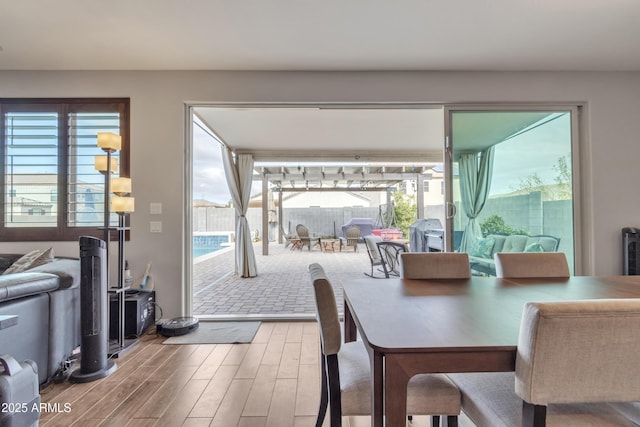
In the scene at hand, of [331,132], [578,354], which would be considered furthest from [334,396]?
[331,132]

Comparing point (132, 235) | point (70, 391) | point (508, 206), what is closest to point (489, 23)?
point (508, 206)

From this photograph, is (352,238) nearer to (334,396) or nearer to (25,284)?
(25,284)

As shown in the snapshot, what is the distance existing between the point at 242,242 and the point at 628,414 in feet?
16.6

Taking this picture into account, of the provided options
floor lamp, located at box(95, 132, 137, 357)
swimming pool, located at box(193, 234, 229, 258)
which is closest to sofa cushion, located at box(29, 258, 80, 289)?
A: floor lamp, located at box(95, 132, 137, 357)

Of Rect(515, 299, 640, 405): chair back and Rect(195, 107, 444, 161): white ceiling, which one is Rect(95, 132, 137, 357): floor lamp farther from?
Rect(515, 299, 640, 405): chair back

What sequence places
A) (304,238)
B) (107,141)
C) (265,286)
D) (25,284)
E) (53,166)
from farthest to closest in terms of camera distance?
1. (304,238)
2. (265,286)
3. (53,166)
4. (107,141)
5. (25,284)

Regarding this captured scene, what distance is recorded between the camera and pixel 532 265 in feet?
6.26

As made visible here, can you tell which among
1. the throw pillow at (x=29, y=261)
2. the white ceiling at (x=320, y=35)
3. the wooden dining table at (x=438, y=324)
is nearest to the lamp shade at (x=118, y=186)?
the throw pillow at (x=29, y=261)

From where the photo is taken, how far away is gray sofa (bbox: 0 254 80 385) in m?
1.60

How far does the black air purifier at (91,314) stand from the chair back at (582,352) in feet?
7.94

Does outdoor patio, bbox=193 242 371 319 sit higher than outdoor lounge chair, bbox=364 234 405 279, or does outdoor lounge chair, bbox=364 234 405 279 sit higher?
outdoor lounge chair, bbox=364 234 405 279

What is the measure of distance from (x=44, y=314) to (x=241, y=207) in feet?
12.0

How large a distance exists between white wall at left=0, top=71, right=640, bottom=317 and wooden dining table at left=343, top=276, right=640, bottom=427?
176 centimetres

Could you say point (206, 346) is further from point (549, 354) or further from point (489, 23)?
point (489, 23)
